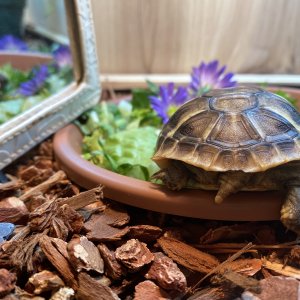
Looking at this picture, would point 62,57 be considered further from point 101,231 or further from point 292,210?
point 292,210

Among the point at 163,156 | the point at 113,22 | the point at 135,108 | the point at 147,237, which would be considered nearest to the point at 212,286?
the point at 147,237

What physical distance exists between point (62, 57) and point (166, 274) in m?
1.51

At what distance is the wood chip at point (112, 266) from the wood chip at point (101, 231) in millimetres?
52

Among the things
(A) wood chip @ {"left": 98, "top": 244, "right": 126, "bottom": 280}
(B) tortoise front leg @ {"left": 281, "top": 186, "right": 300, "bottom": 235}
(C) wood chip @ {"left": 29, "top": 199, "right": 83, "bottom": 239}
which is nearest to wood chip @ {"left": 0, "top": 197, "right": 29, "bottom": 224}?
(C) wood chip @ {"left": 29, "top": 199, "right": 83, "bottom": 239}

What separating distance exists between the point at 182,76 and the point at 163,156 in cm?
117

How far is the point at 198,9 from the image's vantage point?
2160 mm

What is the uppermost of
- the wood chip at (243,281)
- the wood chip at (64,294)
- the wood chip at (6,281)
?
the wood chip at (6,281)

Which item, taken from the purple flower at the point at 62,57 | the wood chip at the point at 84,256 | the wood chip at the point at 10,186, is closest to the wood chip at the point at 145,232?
the wood chip at the point at 84,256

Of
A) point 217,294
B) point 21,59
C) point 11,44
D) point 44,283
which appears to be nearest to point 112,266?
point 44,283

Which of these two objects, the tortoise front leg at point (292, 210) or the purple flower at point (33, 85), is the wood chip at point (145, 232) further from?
the purple flower at point (33, 85)

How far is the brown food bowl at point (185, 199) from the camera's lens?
1165mm

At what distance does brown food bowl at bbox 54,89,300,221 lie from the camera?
117 centimetres

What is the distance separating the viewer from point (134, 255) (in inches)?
42.7

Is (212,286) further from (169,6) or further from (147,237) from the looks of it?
(169,6)
